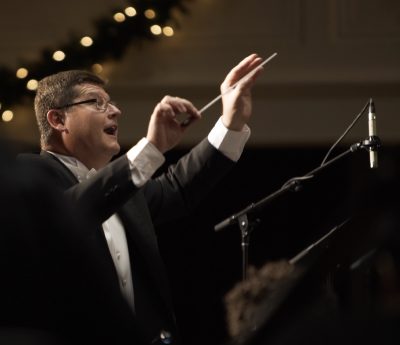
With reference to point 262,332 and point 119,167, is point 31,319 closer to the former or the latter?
point 262,332

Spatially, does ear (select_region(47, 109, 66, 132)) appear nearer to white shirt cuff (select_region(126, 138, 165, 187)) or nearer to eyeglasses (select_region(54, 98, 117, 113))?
eyeglasses (select_region(54, 98, 117, 113))

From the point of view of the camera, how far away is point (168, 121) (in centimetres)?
188

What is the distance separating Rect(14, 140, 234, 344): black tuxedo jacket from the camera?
75cm

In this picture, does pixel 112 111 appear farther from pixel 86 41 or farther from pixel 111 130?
pixel 86 41

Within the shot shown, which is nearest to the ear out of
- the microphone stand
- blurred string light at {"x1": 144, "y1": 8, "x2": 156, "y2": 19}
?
the microphone stand

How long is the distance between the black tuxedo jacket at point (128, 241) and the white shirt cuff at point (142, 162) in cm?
1

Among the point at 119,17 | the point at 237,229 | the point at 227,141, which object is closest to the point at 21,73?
the point at 119,17

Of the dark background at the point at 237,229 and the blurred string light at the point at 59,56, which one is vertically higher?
the blurred string light at the point at 59,56

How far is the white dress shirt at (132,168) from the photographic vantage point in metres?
1.86

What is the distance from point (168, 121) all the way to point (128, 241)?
450 millimetres

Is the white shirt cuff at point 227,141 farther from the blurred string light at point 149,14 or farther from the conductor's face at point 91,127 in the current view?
the blurred string light at point 149,14

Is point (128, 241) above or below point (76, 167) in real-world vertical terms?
below

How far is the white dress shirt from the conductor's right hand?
22 millimetres

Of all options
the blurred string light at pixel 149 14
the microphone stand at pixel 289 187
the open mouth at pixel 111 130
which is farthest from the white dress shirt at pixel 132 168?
the blurred string light at pixel 149 14
